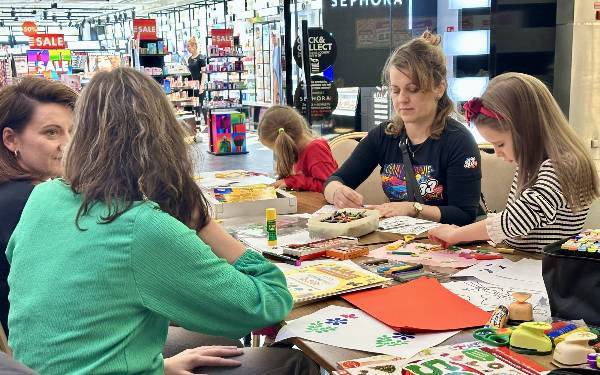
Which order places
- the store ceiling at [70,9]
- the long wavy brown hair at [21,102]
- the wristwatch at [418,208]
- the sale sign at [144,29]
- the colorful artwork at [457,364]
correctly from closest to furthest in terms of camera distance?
the colorful artwork at [457,364]
the long wavy brown hair at [21,102]
the wristwatch at [418,208]
the sale sign at [144,29]
the store ceiling at [70,9]

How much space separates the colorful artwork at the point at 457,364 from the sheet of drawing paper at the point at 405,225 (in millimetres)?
1083

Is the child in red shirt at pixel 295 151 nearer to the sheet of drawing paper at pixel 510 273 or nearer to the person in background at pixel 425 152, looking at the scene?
the person in background at pixel 425 152

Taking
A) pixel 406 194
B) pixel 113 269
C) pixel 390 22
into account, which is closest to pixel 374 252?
pixel 406 194

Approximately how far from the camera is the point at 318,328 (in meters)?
1.48

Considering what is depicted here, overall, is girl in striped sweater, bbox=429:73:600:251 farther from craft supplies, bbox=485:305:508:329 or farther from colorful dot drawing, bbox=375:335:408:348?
colorful dot drawing, bbox=375:335:408:348

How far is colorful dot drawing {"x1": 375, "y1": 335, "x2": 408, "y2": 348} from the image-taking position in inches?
54.0

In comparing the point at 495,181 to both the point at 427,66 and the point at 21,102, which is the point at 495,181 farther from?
the point at 21,102

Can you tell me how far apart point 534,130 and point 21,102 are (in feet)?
5.46

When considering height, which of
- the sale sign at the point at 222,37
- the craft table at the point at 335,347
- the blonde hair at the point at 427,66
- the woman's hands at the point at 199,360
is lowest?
the woman's hands at the point at 199,360

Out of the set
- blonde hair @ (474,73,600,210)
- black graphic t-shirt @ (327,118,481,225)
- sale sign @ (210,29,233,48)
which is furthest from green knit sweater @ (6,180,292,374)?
sale sign @ (210,29,233,48)

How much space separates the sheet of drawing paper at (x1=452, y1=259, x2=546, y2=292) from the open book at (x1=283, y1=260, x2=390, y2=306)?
263mm

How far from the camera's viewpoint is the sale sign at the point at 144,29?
1129 cm

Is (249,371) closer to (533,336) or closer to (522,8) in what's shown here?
(533,336)

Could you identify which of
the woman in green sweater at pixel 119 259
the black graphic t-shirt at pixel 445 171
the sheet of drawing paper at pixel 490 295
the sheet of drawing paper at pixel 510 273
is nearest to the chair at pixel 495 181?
the black graphic t-shirt at pixel 445 171
